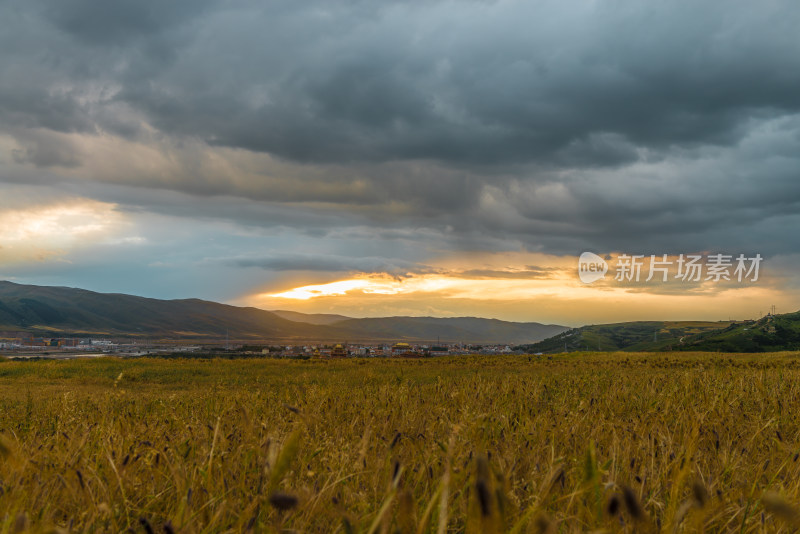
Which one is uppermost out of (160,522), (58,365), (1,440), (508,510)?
(1,440)

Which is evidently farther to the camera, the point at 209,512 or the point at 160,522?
the point at 160,522

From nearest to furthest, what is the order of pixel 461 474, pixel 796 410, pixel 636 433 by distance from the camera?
pixel 461 474 < pixel 636 433 < pixel 796 410

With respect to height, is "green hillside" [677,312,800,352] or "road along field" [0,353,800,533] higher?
"road along field" [0,353,800,533]

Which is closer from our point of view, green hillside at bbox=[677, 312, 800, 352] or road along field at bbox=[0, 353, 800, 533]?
road along field at bbox=[0, 353, 800, 533]

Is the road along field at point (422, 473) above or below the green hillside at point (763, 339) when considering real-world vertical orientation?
above

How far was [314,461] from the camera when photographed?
11.3 feet

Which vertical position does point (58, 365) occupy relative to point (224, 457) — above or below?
below

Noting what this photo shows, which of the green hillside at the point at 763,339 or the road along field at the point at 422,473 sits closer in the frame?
the road along field at the point at 422,473

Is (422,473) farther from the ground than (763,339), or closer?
farther from the ground

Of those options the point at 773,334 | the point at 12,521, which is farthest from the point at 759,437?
the point at 773,334

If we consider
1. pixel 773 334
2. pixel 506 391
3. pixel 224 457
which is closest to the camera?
pixel 224 457

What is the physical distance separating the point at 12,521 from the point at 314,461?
176cm

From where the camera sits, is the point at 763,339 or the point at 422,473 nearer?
the point at 422,473

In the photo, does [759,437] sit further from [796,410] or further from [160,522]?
[160,522]
